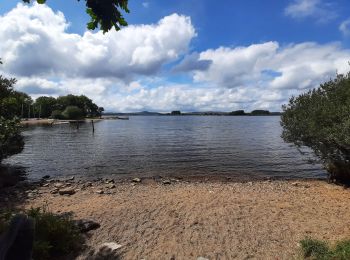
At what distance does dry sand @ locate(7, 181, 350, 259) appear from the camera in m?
9.34

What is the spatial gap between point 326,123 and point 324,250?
13.1 m

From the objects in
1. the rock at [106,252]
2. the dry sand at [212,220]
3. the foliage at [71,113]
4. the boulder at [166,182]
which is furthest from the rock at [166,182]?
the foliage at [71,113]

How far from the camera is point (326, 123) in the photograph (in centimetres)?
1981

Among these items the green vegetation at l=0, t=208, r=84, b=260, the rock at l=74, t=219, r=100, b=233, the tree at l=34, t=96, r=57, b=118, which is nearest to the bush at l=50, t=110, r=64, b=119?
the tree at l=34, t=96, r=57, b=118

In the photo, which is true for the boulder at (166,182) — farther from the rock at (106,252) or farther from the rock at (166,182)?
the rock at (106,252)

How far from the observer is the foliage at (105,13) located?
223 inches

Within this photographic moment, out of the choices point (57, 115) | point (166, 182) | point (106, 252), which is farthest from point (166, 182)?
point (57, 115)

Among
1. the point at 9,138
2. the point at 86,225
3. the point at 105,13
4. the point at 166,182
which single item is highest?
the point at 105,13

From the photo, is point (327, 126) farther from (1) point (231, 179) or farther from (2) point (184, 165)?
(2) point (184, 165)

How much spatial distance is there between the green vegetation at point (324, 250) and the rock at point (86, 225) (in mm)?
6688

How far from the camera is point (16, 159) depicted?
36.0 meters

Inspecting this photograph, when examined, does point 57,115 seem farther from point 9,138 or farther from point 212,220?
point 212,220

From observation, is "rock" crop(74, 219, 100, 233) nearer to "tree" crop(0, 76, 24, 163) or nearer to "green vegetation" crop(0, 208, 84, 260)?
"green vegetation" crop(0, 208, 84, 260)

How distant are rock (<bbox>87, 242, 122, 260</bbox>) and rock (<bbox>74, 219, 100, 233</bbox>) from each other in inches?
58.2
